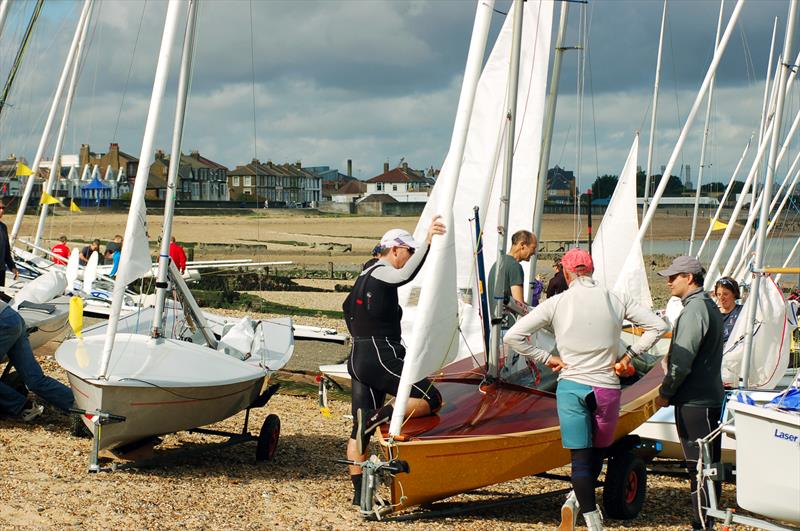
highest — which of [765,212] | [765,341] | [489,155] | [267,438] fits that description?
[489,155]

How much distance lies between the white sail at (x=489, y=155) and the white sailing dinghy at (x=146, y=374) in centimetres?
248

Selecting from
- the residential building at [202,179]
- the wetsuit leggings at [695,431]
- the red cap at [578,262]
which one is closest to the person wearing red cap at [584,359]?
the red cap at [578,262]

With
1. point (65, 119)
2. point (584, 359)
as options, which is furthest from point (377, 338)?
point (65, 119)

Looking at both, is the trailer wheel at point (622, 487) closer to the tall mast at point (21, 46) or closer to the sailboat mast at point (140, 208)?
the sailboat mast at point (140, 208)

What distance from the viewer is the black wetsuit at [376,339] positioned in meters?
7.42

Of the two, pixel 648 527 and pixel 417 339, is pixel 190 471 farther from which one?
pixel 648 527

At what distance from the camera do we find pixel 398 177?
14275 centimetres

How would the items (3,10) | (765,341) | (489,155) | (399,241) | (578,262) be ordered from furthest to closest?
(3,10) → (489,155) → (765,341) → (399,241) → (578,262)

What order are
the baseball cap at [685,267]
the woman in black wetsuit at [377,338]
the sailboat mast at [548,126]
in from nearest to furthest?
the baseball cap at [685,267] → the woman in black wetsuit at [377,338] → the sailboat mast at [548,126]

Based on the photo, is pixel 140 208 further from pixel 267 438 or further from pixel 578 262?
pixel 578 262

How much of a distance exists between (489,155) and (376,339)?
10.9 feet

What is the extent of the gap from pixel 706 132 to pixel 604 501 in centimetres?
2094

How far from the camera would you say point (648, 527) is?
7.45 metres

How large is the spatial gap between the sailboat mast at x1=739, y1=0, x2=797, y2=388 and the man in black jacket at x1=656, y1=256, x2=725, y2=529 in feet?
5.03
